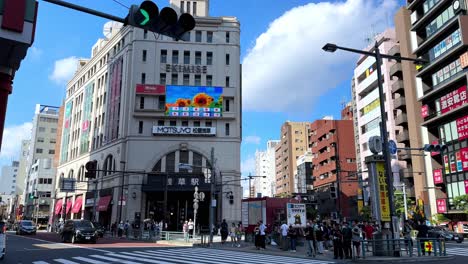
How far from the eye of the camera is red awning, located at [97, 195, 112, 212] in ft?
170

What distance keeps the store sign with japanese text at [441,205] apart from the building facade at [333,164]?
1078 inches

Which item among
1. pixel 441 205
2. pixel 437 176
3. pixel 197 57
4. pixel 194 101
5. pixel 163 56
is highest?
pixel 163 56

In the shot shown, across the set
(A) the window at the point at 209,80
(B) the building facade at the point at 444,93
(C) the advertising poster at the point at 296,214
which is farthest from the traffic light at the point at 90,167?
(B) the building facade at the point at 444,93

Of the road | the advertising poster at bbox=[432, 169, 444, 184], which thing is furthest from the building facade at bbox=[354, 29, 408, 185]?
the road

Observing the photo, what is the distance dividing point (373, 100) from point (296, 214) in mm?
44079

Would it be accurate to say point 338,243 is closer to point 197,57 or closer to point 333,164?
point 197,57

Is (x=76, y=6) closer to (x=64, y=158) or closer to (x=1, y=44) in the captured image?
(x=1, y=44)

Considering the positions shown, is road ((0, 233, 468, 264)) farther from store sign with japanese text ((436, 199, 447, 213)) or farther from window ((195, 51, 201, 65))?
window ((195, 51, 201, 65))

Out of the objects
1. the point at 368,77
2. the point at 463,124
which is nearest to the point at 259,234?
the point at 463,124

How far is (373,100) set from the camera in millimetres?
65688

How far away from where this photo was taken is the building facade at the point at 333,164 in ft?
252

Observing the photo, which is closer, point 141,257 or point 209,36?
point 141,257

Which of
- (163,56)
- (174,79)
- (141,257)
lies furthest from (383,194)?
(163,56)

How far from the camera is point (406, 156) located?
55812 millimetres
